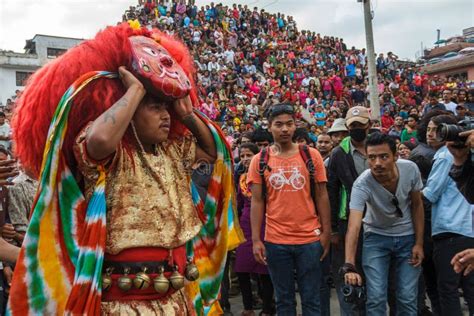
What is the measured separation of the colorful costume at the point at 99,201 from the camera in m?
2.02

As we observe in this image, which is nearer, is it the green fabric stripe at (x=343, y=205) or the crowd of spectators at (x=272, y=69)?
the green fabric stripe at (x=343, y=205)

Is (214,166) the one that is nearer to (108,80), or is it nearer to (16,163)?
(108,80)

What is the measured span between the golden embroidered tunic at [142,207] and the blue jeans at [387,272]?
219cm

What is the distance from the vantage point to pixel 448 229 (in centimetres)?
425

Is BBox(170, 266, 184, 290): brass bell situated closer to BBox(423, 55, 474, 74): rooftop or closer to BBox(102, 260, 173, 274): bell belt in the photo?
BBox(102, 260, 173, 274): bell belt

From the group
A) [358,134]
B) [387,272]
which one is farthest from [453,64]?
[387,272]

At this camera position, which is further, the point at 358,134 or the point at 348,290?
the point at 358,134

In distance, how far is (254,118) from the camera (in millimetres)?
15156

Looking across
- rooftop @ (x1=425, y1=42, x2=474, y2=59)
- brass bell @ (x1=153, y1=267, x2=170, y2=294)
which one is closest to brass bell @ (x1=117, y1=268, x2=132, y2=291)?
brass bell @ (x1=153, y1=267, x2=170, y2=294)

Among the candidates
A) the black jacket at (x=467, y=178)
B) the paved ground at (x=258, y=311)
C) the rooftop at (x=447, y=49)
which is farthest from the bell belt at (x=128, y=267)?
the rooftop at (x=447, y=49)

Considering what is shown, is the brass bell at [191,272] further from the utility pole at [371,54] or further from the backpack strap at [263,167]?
the utility pole at [371,54]

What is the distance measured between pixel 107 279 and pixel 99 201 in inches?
12.4

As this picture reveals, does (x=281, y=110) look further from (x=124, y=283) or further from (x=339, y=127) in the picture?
(x=124, y=283)

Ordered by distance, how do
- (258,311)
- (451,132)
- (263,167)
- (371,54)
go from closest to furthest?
(451,132)
(263,167)
(258,311)
(371,54)
